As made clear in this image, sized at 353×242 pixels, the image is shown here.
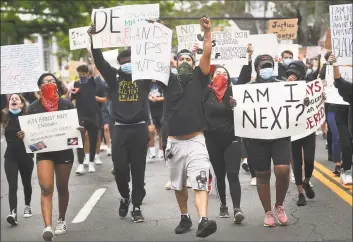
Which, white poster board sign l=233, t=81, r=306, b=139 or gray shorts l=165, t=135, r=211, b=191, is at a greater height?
white poster board sign l=233, t=81, r=306, b=139

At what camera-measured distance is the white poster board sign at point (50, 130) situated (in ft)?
24.8

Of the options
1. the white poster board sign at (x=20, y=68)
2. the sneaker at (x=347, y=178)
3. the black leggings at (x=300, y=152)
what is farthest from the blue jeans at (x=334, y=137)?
the white poster board sign at (x=20, y=68)

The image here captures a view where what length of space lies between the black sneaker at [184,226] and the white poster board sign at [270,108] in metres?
1.10

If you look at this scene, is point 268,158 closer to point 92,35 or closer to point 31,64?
point 92,35

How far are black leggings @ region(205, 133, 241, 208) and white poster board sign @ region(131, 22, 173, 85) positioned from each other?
3.91ft

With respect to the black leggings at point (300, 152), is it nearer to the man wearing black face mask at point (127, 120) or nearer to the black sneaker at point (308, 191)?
the black sneaker at point (308, 191)

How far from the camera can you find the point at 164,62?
7.25 metres

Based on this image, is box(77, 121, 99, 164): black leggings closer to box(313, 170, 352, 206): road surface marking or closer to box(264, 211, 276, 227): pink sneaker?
box(313, 170, 352, 206): road surface marking

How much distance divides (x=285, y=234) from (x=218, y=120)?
1578 millimetres

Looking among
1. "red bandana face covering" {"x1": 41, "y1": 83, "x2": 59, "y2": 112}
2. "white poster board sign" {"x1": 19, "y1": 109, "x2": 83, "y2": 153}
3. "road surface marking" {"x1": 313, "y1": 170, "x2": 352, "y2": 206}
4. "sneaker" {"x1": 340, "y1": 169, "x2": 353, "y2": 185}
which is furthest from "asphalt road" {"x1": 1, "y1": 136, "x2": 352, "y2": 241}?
"red bandana face covering" {"x1": 41, "y1": 83, "x2": 59, "y2": 112}

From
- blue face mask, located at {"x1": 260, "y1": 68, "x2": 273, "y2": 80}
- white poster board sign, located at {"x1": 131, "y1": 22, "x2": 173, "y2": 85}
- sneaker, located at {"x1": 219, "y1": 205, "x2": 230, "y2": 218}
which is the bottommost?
sneaker, located at {"x1": 219, "y1": 205, "x2": 230, "y2": 218}

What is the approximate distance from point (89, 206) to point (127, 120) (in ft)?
5.59

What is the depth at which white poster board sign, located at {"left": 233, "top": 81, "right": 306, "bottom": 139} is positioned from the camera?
24.7 feet

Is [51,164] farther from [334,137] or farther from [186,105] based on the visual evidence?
[334,137]
